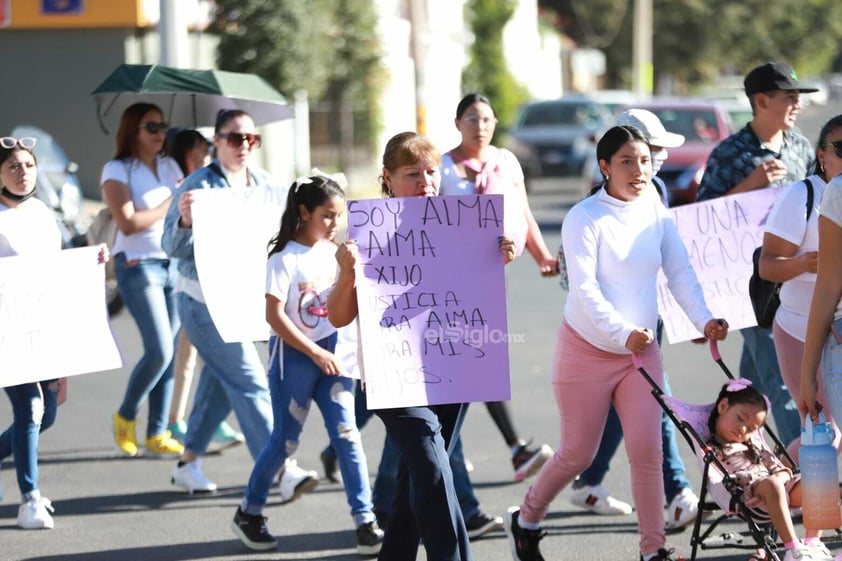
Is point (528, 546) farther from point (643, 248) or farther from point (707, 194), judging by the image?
point (707, 194)

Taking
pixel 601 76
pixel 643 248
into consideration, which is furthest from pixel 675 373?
pixel 601 76

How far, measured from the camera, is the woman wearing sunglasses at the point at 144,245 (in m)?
7.55

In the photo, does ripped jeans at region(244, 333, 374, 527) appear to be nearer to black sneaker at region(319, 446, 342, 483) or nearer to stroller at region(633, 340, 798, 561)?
black sneaker at region(319, 446, 342, 483)

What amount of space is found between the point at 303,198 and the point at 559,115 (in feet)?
80.7

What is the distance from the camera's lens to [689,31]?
210 ft

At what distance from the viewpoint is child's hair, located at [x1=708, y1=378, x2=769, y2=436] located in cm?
535

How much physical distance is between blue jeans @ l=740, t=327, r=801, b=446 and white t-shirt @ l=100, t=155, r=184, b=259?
3.11 meters

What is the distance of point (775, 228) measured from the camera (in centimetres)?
562

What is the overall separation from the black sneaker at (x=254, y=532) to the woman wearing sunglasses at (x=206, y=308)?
58cm

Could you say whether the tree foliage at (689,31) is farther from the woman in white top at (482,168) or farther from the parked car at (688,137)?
the woman in white top at (482,168)

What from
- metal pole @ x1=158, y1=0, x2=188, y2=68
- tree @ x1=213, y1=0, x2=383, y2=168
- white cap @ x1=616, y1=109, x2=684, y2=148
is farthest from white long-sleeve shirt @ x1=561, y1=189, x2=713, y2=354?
tree @ x1=213, y1=0, x2=383, y2=168

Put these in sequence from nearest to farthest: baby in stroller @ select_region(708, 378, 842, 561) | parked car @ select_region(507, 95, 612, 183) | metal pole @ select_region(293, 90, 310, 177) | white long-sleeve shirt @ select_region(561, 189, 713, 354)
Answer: baby in stroller @ select_region(708, 378, 842, 561) → white long-sleeve shirt @ select_region(561, 189, 713, 354) → metal pole @ select_region(293, 90, 310, 177) → parked car @ select_region(507, 95, 612, 183)

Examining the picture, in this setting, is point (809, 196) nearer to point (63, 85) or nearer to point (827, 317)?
point (827, 317)

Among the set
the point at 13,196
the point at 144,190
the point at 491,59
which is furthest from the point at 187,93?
the point at 491,59
